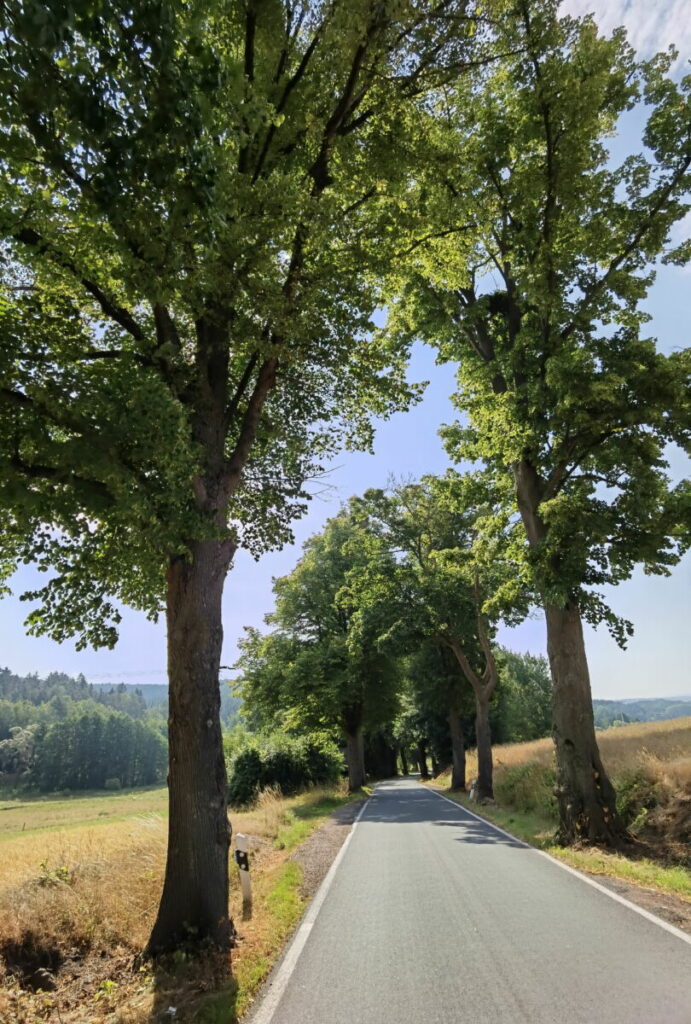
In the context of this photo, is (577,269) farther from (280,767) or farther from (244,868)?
(280,767)

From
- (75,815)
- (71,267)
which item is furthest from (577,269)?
(75,815)

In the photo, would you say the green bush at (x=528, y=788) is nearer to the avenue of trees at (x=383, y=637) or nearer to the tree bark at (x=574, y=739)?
the avenue of trees at (x=383, y=637)

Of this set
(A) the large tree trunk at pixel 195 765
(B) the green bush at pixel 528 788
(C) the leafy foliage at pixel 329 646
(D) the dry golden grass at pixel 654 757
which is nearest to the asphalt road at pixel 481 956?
(A) the large tree trunk at pixel 195 765

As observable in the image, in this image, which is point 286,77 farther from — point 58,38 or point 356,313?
point 58,38

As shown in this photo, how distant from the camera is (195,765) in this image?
6.99 meters

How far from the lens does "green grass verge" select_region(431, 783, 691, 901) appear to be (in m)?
8.26

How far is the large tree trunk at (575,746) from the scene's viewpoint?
11.4 m

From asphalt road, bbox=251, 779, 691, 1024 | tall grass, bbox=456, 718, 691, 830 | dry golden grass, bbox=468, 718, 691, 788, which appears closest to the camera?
asphalt road, bbox=251, 779, 691, 1024

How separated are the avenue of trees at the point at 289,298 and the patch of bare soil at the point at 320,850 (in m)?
3.49

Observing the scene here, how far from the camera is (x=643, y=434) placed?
1191 cm

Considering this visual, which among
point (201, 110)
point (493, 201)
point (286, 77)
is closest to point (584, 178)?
point (493, 201)

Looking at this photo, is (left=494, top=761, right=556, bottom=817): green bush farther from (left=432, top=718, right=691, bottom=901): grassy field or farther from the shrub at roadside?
the shrub at roadside

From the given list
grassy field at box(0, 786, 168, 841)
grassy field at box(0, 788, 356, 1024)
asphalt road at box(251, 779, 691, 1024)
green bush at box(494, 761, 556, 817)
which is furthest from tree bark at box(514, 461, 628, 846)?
grassy field at box(0, 786, 168, 841)

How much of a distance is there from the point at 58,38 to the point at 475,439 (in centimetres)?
1402
